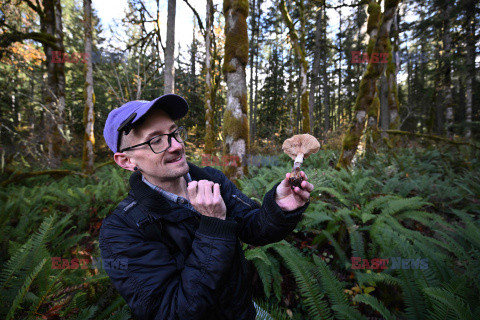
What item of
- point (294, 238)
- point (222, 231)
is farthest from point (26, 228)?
point (294, 238)

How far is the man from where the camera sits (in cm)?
113

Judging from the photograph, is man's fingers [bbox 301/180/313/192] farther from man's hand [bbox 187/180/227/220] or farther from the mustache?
the mustache

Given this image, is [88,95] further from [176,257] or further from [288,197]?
[288,197]

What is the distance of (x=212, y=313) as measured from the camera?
4.42 feet

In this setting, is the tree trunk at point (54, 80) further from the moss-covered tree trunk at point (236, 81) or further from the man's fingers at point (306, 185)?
the man's fingers at point (306, 185)

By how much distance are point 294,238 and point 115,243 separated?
3040mm

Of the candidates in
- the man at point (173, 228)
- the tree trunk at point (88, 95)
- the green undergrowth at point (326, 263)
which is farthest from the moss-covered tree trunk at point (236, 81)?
A: the tree trunk at point (88, 95)

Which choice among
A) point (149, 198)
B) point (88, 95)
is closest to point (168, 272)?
point (149, 198)

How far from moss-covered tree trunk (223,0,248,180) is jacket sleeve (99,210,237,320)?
3685 mm

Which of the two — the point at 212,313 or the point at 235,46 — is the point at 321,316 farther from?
the point at 235,46

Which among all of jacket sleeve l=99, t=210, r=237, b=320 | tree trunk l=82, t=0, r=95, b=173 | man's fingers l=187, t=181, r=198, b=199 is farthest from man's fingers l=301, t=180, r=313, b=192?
tree trunk l=82, t=0, r=95, b=173

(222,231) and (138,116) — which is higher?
(138,116)

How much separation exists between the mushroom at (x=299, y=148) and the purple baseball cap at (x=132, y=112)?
3.09ft

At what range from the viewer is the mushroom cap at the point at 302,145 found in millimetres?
1444
